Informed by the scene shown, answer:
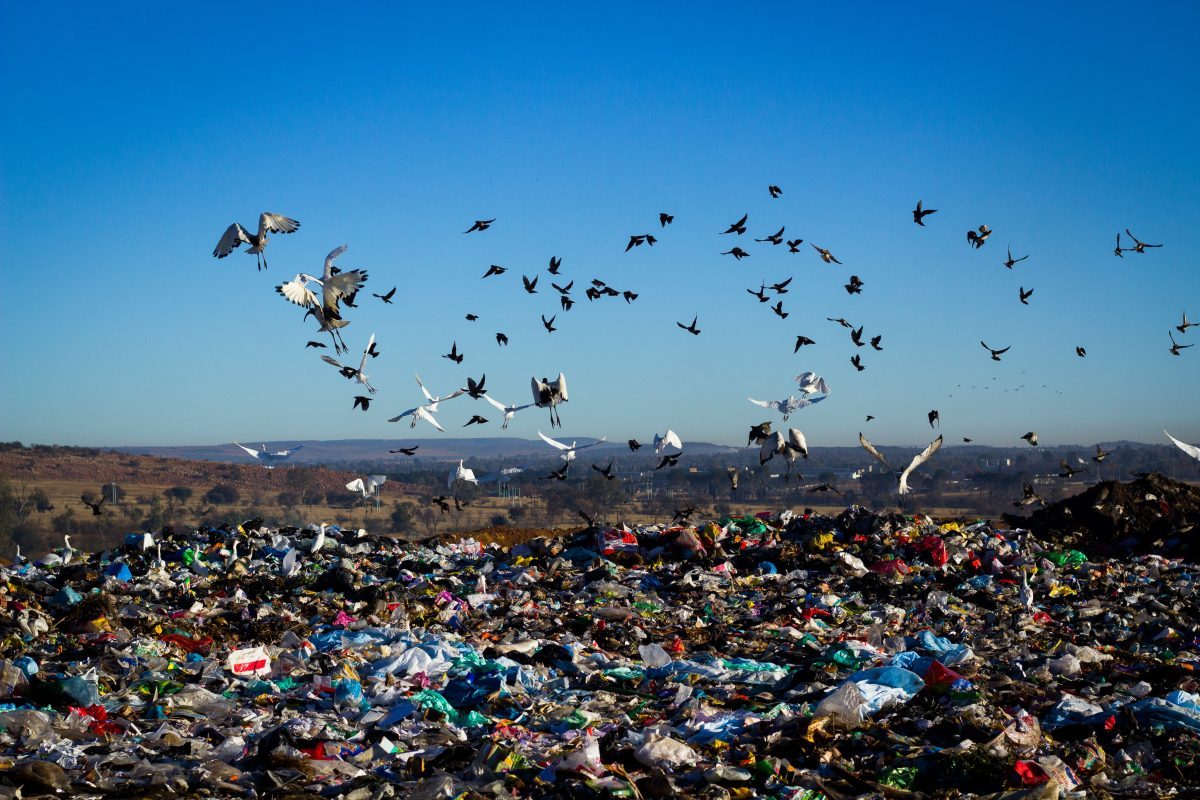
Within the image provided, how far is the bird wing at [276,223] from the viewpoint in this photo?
285 inches

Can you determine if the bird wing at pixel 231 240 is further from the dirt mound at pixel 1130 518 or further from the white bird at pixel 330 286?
the dirt mound at pixel 1130 518

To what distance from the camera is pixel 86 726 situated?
188 inches

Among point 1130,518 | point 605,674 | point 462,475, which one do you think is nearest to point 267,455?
point 462,475

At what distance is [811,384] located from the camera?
8258 millimetres

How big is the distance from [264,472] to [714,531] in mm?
31448

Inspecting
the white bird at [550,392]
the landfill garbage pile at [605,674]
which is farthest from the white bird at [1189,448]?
the white bird at [550,392]

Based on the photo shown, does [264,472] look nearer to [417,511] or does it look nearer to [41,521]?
[417,511]

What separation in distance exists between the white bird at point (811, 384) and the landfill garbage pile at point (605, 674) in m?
→ 1.76

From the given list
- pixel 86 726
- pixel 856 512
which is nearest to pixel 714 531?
pixel 856 512

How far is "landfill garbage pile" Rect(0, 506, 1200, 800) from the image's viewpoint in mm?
4258

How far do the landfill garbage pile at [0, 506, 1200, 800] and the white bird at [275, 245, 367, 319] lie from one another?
2326 millimetres

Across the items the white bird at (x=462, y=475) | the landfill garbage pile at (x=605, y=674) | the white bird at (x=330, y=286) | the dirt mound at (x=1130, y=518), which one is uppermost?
the white bird at (x=330, y=286)

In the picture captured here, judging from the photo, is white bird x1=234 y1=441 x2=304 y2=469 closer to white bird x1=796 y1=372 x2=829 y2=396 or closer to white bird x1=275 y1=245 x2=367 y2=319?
white bird x1=275 y1=245 x2=367 y2=319

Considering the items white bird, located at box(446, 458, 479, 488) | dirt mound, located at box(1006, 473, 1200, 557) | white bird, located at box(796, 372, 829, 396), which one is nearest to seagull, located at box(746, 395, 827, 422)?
white bird, located at box(796, 372, 829, 396)
